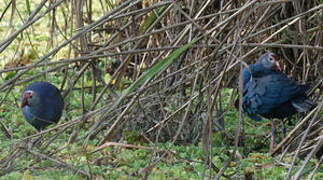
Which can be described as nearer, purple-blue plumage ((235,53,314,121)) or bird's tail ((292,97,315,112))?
bird's tail ((292,97,315,112))

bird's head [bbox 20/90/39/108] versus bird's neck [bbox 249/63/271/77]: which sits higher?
bird's neck [bbox 249/63/271/77]

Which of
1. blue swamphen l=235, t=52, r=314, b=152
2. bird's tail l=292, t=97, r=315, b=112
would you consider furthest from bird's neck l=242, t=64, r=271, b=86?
bird's tail l=292, t=97, r=315, b=112

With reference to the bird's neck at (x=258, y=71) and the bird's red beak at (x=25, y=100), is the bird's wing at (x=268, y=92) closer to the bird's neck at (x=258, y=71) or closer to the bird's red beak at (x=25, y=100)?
the bird's neck at (x=258, y=71)

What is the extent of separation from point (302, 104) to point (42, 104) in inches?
84.2

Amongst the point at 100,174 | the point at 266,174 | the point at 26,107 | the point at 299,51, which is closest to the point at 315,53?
the point at 299,51

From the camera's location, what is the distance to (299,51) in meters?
5.42

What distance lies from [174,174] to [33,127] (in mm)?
2141

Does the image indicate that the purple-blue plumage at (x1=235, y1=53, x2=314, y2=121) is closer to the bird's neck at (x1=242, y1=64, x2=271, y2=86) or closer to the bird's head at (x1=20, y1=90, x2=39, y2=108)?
the bird's neck at (x1=242, y1=64, x2=271, y2=86)

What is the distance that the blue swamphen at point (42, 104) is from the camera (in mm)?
5238

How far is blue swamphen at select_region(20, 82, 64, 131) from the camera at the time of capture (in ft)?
17.2

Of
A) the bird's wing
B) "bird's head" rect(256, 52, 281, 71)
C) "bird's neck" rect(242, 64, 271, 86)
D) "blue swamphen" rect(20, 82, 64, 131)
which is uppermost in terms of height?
"bird's head" rect(256, 52, 281, 71)

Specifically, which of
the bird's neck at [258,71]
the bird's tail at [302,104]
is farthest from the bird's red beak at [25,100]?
the bird's tail at [302,104]

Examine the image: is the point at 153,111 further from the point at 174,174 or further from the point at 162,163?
the point at 174,174

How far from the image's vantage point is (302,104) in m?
4.55
